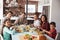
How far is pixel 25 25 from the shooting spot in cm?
138

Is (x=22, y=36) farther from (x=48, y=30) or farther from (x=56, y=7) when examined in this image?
(x=56, y=7)

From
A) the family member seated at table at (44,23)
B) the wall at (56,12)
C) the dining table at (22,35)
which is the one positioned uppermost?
the wall at (56,12)

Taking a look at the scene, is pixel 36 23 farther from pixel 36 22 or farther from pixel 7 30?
pixel 7 30

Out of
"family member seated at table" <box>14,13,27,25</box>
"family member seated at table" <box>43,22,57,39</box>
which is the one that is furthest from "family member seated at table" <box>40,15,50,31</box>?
"family member seated at table" <box>14,13,27,25</box>

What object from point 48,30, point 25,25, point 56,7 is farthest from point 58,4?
point 25,25

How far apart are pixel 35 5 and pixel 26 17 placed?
139 millimetres

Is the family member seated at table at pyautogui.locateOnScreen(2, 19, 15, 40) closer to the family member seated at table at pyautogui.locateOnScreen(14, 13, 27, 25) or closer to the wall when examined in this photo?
the family member seated at table at pyautogui.locateOnScreen(14, 13, 27, 25)

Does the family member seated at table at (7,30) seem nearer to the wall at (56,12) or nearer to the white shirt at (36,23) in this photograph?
the white shirt at (36,23)

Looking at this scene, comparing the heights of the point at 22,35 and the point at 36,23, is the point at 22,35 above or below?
below

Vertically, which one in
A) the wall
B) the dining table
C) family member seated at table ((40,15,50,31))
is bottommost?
the dining table

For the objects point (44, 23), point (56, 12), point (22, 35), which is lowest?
point (22, 35)

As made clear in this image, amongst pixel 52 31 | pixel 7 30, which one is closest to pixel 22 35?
pixel 7 30

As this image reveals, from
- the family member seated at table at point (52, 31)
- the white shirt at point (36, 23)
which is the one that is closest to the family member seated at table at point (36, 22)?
the white shirt at point (36, 23)

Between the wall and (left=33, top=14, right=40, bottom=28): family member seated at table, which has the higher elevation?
the wall
